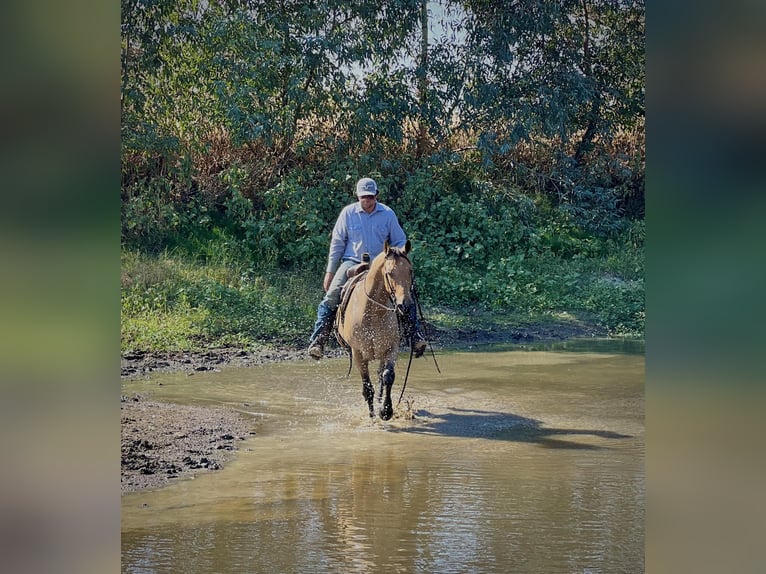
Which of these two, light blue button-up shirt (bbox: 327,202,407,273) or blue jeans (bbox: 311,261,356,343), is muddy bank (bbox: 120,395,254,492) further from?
light blue button-up shirt (bbox: 327,202,407,273)

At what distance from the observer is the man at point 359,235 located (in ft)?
26.6

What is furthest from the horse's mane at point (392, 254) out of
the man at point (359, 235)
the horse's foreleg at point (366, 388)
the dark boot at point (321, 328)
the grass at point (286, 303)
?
the grass at point (286, 303)

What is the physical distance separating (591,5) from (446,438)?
36.0 ft

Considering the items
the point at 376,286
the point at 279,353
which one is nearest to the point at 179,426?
the point at 376,286

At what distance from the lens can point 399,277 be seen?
7039mm

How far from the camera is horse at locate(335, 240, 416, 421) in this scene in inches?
279

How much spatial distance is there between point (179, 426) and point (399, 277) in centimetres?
227

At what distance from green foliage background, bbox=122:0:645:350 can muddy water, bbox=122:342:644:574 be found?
14.8 feet

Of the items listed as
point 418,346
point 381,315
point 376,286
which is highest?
point 376,286

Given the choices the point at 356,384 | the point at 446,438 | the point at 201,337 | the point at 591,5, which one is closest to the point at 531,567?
the point at 446,438

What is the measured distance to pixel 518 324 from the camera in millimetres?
12938

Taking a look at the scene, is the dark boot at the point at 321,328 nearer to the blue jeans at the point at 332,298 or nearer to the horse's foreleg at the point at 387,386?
the blue jeans at the point at 332,298

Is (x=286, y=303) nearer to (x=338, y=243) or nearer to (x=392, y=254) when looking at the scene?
(x=338, y=243)
